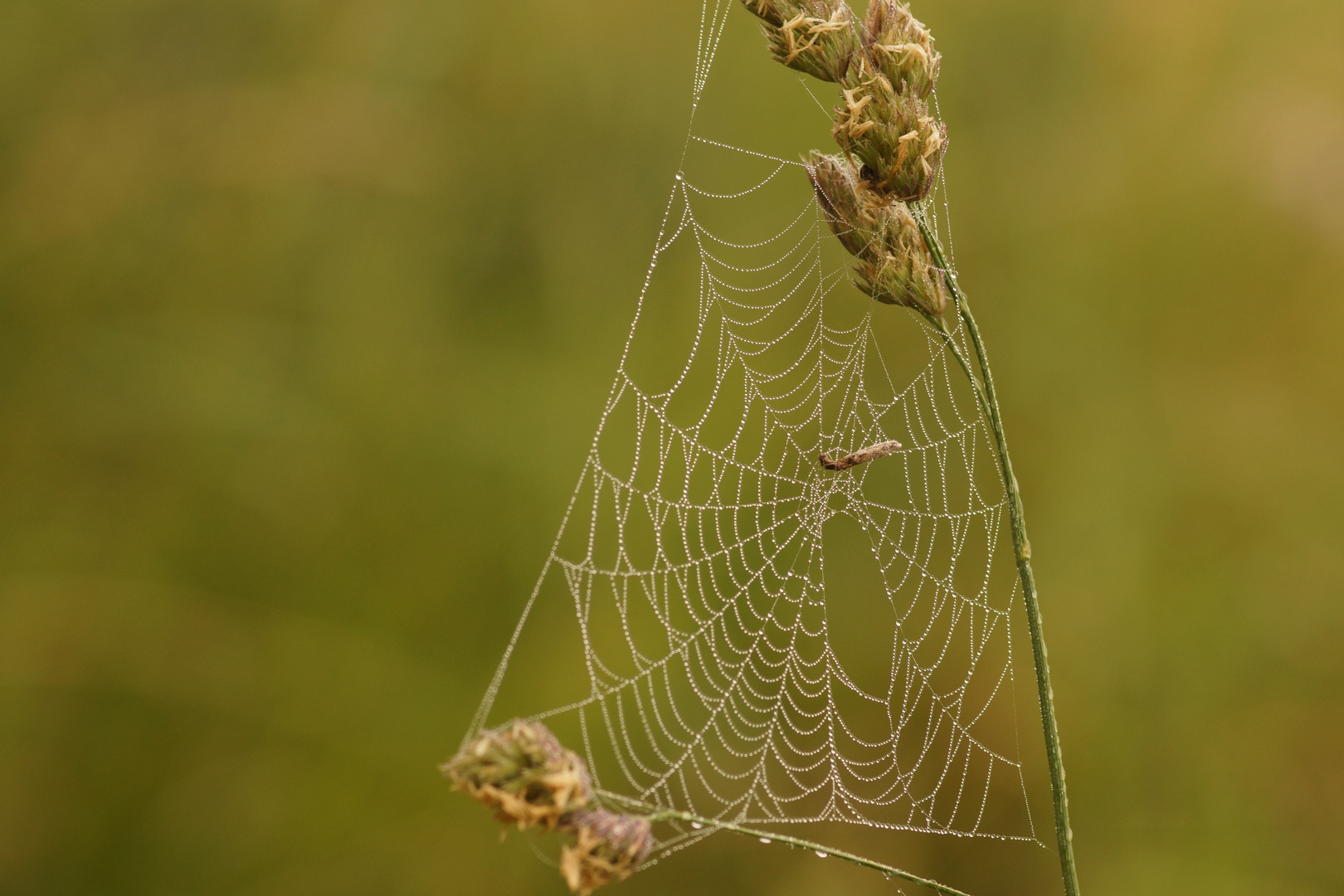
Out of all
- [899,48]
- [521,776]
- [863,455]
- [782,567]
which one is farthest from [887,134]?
[782,567]

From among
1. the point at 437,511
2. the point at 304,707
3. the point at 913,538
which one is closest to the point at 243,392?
the point at 437,511

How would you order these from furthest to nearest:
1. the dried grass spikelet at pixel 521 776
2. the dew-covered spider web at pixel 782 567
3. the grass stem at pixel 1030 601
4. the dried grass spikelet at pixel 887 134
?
the dew-covered spider web at pixel 782 567
the dried grass spikelet at pixel 887 134
the grass stem at pixel 1030 601
the dried grass spikelet at pixel 521 776

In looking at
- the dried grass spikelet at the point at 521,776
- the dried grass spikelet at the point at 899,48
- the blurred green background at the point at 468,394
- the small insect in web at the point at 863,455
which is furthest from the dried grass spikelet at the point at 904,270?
the blurred green background at the point at 468,394

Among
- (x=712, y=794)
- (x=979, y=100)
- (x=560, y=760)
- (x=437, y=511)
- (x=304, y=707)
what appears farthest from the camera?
(x=979, y=100)

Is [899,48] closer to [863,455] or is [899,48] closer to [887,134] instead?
[887,134]

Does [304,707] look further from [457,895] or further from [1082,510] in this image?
[1082,510]

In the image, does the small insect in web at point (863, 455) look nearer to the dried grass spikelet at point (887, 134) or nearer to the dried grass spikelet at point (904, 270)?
the dried grass spikelet at point (904, 270)
